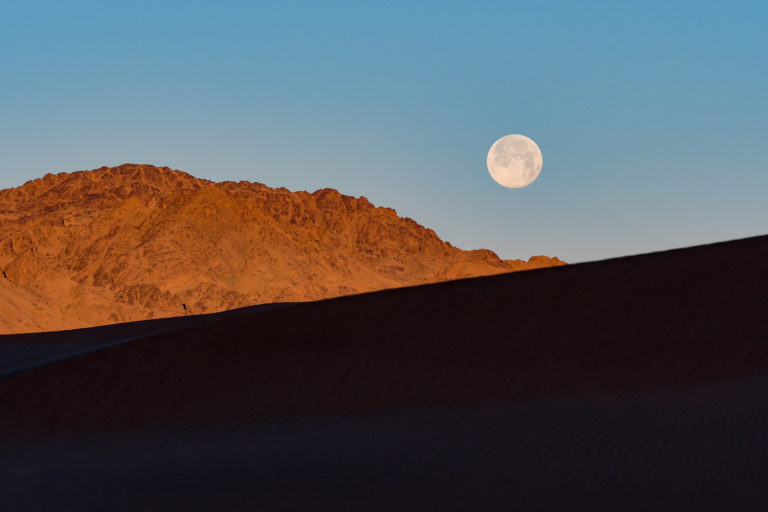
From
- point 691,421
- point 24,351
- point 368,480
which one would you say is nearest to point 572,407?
point 691,421

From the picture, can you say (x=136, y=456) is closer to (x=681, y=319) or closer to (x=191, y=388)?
(x=191, y=388)

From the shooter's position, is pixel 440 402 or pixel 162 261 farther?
pixel 162 261

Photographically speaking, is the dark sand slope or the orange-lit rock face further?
the orange-lit rock face

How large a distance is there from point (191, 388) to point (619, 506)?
423 inches

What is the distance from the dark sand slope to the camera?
855 cm

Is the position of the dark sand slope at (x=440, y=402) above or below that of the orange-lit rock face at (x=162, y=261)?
below

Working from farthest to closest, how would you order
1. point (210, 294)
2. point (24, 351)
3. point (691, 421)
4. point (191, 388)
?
point (210, 294), point (24, 351), point (191, 388), point (691, 421)

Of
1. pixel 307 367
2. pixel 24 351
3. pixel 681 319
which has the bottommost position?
pixel 24 351

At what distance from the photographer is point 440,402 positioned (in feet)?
46.5

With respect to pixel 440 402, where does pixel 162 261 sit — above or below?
above

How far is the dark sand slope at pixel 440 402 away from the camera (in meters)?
8.55

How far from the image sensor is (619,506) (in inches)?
290

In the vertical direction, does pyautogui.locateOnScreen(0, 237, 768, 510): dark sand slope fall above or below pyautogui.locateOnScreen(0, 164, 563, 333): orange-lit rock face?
below

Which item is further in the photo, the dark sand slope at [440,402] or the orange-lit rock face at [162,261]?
the orange-lit rock face at [162,261]
